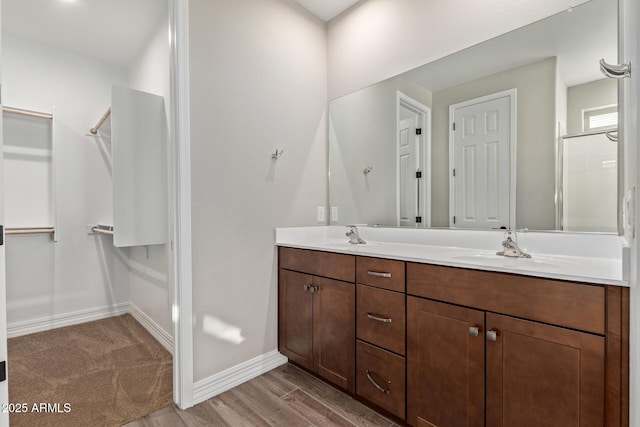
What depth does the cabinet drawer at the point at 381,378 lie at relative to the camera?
1.40 meters

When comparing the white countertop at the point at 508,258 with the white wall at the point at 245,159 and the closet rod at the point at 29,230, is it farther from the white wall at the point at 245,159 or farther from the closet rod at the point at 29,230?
the closet rod at the point at 29,230

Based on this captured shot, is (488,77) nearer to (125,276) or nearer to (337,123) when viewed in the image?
(337,123)

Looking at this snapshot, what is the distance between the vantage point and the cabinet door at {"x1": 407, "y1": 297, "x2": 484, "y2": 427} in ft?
3.79

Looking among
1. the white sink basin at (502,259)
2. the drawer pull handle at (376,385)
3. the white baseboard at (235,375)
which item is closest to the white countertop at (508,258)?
the white sink basin at (502,259)

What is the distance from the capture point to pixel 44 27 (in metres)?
2.50

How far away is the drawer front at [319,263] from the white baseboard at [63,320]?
7.09ft

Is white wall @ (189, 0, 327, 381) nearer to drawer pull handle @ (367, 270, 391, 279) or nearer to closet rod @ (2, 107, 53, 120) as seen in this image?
drawer pull handle @ (367, 270, 391, 279)

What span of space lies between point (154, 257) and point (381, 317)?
2.06m

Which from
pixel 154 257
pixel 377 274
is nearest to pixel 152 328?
pixel 154 257

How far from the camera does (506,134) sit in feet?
5.07

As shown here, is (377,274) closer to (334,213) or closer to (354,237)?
(354,237)

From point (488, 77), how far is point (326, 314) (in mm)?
1582

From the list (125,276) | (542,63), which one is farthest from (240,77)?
(125,276)

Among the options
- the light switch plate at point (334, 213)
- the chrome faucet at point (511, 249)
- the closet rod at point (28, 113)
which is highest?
the closet rod at point (28, 113)
